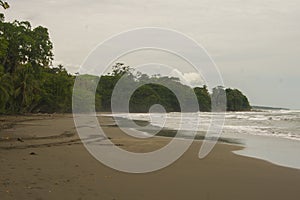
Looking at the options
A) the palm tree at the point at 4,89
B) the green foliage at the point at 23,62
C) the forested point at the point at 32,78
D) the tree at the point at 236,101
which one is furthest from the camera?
the tree at the point at 236,101

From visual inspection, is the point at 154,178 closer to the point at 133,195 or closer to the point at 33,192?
the point at 133,195

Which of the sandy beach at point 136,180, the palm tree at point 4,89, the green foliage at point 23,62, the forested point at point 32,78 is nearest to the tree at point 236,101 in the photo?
the forested point at point 32,78

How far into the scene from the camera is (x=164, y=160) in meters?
10.9

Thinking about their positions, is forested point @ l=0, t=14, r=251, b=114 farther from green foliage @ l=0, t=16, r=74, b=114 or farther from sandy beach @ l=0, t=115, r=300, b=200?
sandy beach @ l=0, t=115, r=300, b=200

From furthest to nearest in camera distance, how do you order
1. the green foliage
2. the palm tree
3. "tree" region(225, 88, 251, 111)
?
"tree" region(225, 88, 251, 111) < the green foliage < the palm tree

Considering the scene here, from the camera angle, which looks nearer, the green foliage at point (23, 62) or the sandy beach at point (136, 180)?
the sandy beach at point (136, 180)

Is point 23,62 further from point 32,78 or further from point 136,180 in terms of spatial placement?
point 136,180

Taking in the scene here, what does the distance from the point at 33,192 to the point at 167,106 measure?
88.6m

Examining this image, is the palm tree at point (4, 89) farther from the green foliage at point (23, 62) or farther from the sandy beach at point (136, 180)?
the sandy beach at point (136, 180)

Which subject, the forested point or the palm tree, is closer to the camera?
the palm tree

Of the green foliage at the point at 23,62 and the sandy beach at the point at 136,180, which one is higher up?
the green foliage at the point at 23,62

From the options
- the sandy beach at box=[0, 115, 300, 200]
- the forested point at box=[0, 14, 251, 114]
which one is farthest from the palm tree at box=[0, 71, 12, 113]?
the sandy beach at box=[0, 115, 300, 200]

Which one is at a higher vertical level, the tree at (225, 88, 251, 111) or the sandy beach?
the tree at (225, 88, 251, 111)

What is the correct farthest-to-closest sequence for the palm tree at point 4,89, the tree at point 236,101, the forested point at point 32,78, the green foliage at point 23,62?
the tree at point 236,101 → the green foliage at point 23,62 → the forested point at point 32,78 → the palm tree at point 4,89
